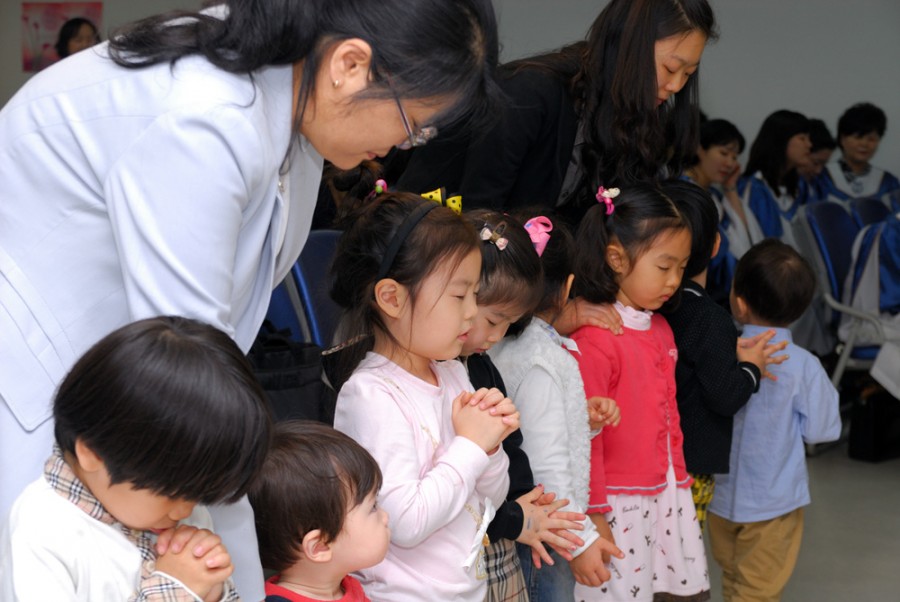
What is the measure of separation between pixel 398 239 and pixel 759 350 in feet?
4.06

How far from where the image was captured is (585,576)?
2.12m

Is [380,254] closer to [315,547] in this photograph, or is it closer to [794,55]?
[315,547]

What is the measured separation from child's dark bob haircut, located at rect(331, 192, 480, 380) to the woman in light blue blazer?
1.55 ft

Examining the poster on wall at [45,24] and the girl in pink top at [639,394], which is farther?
the poster on wall at [45,24]

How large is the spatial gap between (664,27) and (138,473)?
1600mm

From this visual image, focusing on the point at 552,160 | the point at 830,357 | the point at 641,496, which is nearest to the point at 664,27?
the point at 552,160

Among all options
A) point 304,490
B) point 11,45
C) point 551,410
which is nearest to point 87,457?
point 304,490

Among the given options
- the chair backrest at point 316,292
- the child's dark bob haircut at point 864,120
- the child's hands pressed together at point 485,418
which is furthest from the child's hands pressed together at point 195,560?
the child's dark bob haircut at point 864,120

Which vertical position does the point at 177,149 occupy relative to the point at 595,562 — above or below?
above

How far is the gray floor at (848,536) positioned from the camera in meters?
3.37

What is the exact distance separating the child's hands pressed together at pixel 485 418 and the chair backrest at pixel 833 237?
12.3 ft

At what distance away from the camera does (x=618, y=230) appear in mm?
2439

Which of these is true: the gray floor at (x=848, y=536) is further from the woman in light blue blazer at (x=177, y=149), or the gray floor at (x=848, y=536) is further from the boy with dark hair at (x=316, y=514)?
the woman in light blue blazer at (x=177, y=149)

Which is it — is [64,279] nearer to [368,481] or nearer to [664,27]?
[368,481]
